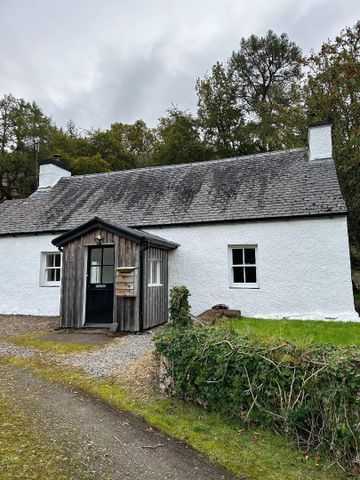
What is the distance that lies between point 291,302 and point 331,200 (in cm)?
393

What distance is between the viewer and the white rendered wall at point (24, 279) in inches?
542

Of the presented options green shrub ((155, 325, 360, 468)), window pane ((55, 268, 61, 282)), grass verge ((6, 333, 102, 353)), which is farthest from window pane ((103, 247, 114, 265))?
green shrub ((155, 325, 360, 468))

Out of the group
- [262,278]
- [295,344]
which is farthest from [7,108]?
[295,344]

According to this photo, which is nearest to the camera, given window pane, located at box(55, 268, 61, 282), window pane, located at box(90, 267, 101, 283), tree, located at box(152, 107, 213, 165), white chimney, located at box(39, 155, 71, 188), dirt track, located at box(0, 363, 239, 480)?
dirt track, located at box(0, 363, 239, 480)

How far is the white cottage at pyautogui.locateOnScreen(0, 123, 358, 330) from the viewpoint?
34.7ft

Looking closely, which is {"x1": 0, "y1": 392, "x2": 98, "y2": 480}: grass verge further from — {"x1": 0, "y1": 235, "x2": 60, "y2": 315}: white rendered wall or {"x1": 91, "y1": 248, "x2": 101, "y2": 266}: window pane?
{"x1": 0, "y1": 235, "x2": 60, "y2": 315}: white rendered wall

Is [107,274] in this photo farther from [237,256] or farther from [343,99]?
[343,99]

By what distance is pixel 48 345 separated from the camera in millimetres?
8453

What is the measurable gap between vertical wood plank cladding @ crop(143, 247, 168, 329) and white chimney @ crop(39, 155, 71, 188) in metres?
9.79

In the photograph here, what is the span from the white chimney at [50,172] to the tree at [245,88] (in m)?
17.3

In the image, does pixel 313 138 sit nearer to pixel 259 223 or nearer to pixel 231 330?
pixel 259 223

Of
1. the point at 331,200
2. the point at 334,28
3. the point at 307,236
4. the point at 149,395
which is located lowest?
the point at 149,395

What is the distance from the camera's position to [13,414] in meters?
4.39

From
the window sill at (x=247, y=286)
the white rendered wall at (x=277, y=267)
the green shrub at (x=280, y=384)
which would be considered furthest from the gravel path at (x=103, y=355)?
the window sill at (x=247, y=286)
